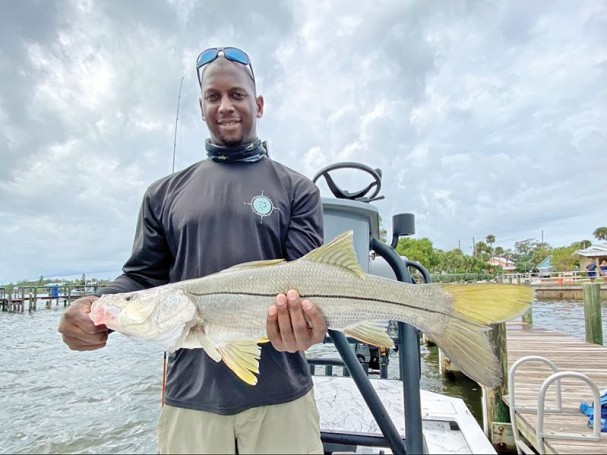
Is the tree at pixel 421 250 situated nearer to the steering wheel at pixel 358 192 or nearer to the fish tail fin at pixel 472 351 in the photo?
the steering wheel at pixel 358 192

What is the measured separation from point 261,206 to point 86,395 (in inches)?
415

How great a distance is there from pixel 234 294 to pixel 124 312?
428 mm

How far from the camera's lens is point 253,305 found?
161 centimetres

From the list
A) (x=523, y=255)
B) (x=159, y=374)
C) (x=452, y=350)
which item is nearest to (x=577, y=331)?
(x=159, y=374)

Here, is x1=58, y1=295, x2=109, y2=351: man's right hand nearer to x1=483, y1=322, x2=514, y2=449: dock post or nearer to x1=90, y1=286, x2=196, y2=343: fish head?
x1=90, y1=286, x2=196, y2=343: fish head

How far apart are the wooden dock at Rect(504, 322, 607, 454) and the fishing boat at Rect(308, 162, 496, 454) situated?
2.09 m

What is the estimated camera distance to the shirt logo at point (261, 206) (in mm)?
1827

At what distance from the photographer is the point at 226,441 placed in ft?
5.36

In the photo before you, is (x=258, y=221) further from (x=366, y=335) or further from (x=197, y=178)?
(x=366, y=335)

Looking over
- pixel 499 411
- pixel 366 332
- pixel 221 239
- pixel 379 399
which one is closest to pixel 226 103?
pixel 221 239

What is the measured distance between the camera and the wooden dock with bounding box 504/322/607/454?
A: 4.13m

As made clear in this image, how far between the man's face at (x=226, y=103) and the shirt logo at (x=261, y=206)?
389 millimetres

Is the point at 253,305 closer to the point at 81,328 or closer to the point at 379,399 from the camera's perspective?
the point at 81,328

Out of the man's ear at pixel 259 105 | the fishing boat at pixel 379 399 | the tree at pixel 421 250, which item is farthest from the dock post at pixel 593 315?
the tree at pixel 421 250
